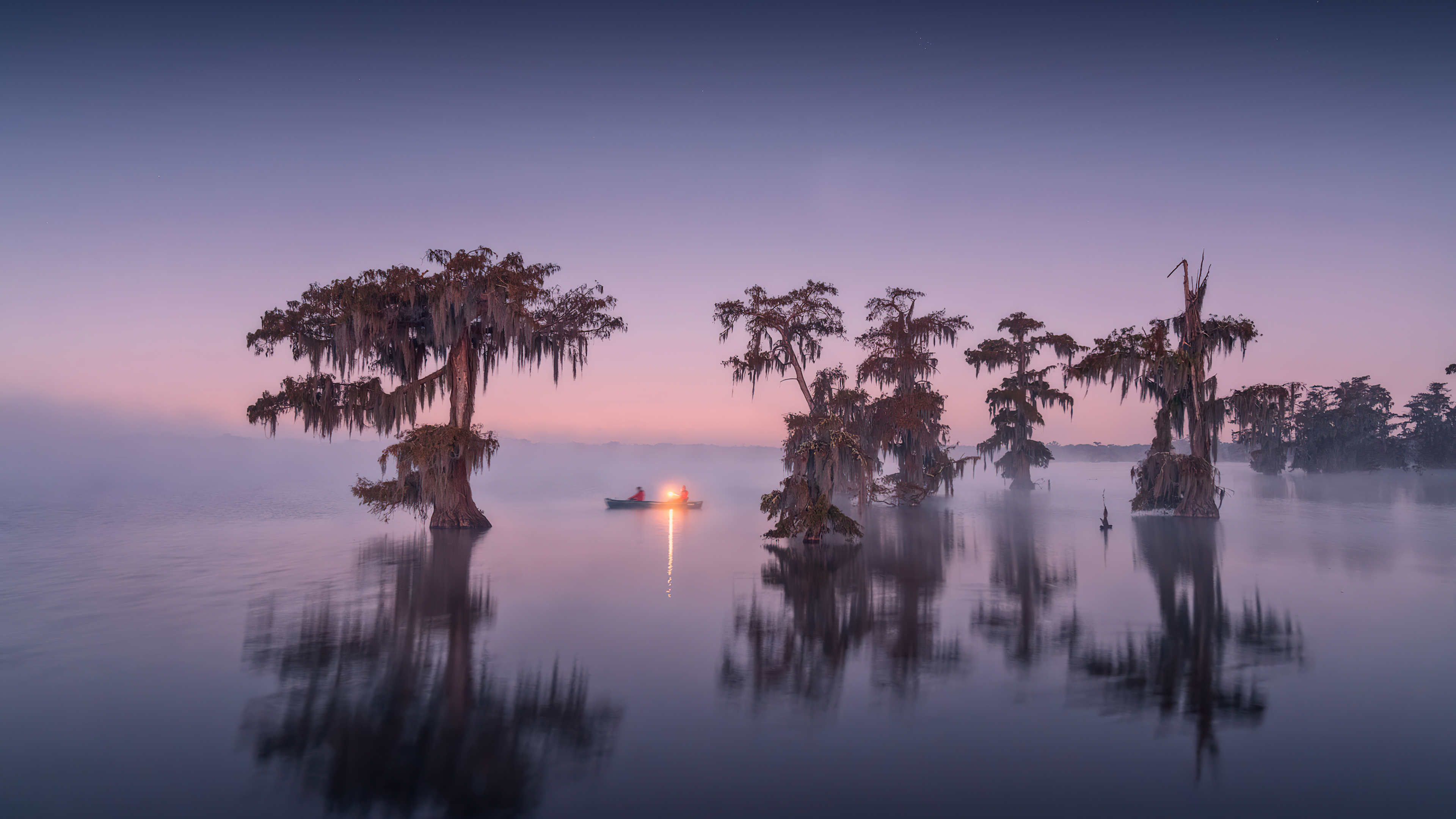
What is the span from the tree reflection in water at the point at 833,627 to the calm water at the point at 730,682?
106mm

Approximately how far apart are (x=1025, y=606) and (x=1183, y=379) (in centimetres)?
2290

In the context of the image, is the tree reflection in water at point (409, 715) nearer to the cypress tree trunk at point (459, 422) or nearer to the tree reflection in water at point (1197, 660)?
the tree reflection in water at point (1197, 660)

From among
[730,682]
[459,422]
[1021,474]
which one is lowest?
[730,682]

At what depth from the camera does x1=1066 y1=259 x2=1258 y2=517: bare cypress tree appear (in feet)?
105

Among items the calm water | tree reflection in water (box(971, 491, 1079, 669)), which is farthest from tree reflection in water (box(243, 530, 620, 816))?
tree reflection in water (box(971, 491, 1079, 669))

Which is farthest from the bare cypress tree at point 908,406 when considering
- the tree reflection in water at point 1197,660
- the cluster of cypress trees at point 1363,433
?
the cluster of cypress trees at point 1363,433

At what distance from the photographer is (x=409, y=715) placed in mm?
8922

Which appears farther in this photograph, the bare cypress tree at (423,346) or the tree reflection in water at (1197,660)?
the bare cypress tree at (423,346)

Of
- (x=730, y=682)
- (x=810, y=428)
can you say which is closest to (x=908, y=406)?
(x=810, y=428)

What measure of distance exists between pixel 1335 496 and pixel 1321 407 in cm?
3961

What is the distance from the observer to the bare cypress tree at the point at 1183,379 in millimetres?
32156

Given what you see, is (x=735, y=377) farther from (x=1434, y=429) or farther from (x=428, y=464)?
(x=1434, y=429)

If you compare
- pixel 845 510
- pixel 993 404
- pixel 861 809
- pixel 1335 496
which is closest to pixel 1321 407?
pixel 1335 496

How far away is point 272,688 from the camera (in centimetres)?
1010
